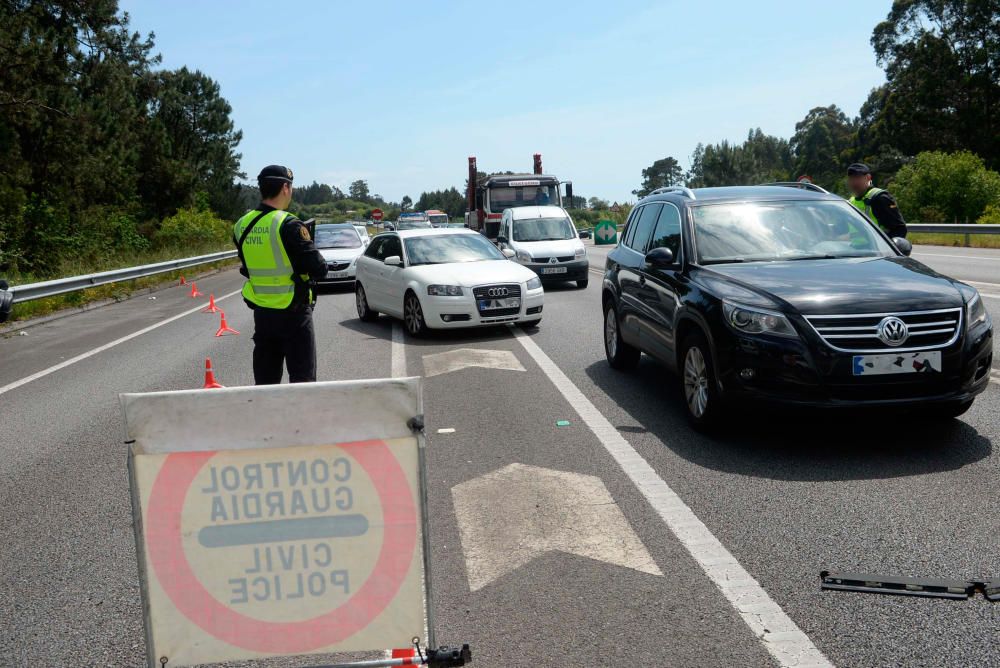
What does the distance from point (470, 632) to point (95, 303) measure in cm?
1919

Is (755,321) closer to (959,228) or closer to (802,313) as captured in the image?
(802,313)

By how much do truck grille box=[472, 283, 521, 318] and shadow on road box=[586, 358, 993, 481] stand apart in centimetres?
549

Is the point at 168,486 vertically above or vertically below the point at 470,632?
above

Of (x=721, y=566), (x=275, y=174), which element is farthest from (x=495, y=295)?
(x=721, y=566)

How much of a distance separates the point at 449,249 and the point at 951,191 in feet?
107

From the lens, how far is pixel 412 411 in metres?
3.16

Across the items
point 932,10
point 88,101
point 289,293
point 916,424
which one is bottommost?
point 916,424

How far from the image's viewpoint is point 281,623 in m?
3.12

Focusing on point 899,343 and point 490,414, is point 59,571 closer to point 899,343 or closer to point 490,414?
point 490,414

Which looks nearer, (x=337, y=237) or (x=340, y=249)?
(x=340, y=249)

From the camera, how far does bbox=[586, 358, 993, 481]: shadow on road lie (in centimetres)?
597

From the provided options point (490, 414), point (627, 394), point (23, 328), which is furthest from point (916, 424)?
point (23, 328)

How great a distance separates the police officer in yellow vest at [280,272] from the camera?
6066 mm

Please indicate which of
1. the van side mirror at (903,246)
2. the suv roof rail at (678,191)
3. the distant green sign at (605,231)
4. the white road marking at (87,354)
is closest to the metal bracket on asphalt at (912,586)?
the van side mirror at (903,246)
